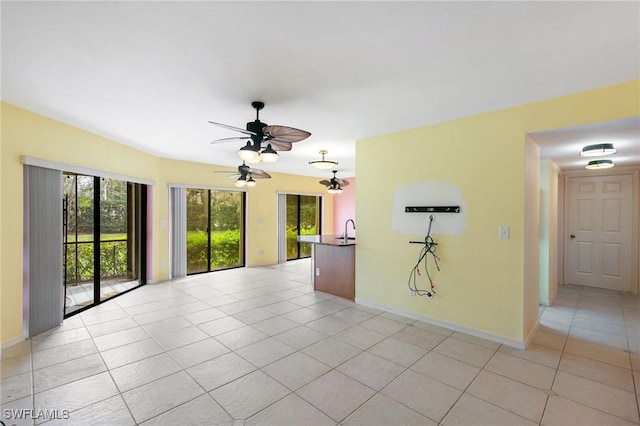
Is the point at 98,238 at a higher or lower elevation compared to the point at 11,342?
higher

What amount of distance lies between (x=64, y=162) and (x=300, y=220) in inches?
232

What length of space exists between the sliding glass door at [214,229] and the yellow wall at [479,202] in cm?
429

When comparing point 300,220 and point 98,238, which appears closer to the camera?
point 98,238

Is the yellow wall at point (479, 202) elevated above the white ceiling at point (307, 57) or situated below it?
below

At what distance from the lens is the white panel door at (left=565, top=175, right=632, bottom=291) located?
16.7ft

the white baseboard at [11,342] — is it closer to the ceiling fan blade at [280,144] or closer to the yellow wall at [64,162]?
the yellow wall at [64,162]

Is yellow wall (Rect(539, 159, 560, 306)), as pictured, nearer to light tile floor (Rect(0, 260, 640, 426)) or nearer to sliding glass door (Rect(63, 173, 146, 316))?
light tile floor (Rect(0, 260, 640, 426))

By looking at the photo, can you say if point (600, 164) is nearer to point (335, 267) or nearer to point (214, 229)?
point (335, 267)

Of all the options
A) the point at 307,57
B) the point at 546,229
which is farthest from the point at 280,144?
the point at 546,229

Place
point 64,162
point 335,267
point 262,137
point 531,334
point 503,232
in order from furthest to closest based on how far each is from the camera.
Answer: point 335,267 < point 64,162 < point 531,334 < point 503,232 < point 262,137

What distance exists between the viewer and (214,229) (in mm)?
6891

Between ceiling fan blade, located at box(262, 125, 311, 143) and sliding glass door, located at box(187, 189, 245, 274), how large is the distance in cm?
428

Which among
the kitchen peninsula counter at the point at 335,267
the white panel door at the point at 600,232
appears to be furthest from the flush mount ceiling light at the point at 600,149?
the kitchen peninsula counter at the point at 335,267

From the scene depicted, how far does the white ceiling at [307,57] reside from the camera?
1651 millimetres
